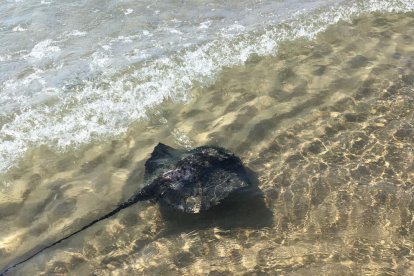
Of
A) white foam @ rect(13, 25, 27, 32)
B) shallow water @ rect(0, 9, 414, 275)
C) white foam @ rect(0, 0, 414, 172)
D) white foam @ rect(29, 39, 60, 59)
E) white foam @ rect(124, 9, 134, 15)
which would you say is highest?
white foam @ rect(13, 25, 27, 32)

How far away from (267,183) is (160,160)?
1564mm

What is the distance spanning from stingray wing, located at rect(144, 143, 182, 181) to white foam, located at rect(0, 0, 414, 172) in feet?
2.84

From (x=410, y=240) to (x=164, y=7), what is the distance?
29.6ft

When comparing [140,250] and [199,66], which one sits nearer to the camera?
[140,250]

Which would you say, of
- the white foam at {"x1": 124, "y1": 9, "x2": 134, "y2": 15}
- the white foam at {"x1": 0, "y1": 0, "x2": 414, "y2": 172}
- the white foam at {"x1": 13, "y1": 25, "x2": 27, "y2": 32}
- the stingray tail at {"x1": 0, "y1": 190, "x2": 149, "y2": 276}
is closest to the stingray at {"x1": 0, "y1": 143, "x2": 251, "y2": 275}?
the stingray tail at {"x1": 0, "y1": 190, "x2": 149, "y2": 276}

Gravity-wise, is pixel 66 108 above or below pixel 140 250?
above

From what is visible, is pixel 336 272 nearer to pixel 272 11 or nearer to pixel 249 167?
pixel 249 167

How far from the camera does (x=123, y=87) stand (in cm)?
806

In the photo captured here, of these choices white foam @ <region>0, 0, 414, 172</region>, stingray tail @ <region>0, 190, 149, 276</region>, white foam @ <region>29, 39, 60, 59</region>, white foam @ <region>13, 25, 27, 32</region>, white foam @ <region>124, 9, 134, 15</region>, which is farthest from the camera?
white foam @ <region>124, 9, 134, 15</region>

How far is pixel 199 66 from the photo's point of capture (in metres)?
8.49

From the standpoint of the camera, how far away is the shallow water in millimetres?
4734

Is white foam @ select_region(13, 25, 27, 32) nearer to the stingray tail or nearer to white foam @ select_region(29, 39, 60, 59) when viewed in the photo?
white foam @ select_region(29, 39, 60, 59)

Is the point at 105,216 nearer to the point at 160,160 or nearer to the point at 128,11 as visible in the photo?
the point at 160,160

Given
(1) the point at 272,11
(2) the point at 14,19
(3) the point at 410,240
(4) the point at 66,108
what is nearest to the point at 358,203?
(3) the point at 410,240
